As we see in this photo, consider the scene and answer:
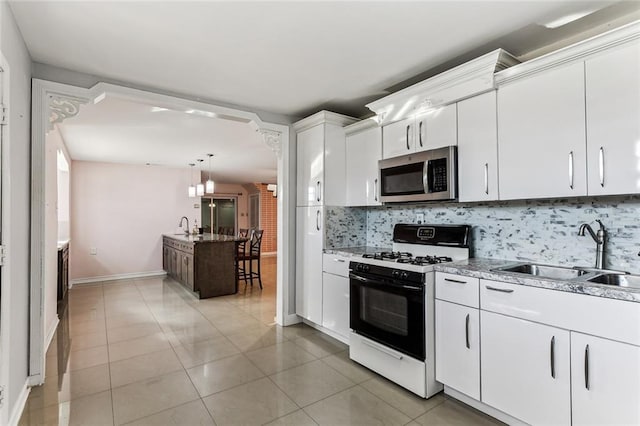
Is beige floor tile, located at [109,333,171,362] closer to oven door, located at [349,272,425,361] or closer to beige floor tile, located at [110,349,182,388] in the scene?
beige floor tile, located at [110,349,182,388]

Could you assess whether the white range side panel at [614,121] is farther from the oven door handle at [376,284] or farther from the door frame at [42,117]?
the door frame at [42,117]

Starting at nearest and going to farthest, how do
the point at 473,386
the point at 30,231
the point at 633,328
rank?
the point at 633,328, the point at 473,386, the point at 30,231

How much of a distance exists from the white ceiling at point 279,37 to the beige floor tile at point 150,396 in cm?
243

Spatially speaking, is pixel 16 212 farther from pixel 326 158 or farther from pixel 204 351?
pixel 326 158

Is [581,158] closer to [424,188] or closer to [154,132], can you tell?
[424,188]

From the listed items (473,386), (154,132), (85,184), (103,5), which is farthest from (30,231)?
(85,184)

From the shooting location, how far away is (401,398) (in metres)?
2.26

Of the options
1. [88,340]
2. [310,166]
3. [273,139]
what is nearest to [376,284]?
[310,166]

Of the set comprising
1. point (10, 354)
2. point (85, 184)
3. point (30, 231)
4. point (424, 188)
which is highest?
point (85, 184)

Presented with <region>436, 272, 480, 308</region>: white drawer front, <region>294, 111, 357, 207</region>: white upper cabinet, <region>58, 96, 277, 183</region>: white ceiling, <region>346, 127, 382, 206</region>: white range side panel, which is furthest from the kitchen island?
<region>436, 272, 480, 308</region>: white drawer front

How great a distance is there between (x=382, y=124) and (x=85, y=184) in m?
6.11

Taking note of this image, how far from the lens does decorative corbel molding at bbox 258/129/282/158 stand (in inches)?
143

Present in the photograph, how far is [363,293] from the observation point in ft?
8.90

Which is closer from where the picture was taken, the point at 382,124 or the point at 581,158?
the point at 581,158
